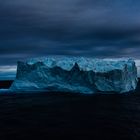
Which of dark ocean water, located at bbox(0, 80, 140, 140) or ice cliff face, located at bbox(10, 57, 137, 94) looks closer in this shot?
dark ocean water, located at bbox(0, 80, 140, 140)

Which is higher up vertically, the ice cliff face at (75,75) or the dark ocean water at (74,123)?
the ice cliff face at (75,75)

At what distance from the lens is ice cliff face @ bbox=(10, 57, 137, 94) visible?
29.0 m

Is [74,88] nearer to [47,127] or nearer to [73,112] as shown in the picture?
[73,112]

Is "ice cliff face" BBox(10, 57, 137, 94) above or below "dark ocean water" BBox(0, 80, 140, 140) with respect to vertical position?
above

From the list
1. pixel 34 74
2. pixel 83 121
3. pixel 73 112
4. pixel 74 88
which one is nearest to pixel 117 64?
pixel 74 88

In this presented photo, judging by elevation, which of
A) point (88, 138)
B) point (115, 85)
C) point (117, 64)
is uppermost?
point (117, 64)

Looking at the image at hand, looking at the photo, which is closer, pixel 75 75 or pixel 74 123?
pixel 74 123

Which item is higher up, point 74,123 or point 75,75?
point 75,75

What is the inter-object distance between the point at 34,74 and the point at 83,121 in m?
17.0

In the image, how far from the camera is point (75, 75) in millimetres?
30000

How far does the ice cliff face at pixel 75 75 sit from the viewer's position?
29.0 metres

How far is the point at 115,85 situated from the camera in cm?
2919

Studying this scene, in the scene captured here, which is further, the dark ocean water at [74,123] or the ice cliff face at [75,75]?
the ice cliff face at [75,75]

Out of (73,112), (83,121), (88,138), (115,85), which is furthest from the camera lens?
(115,85)
